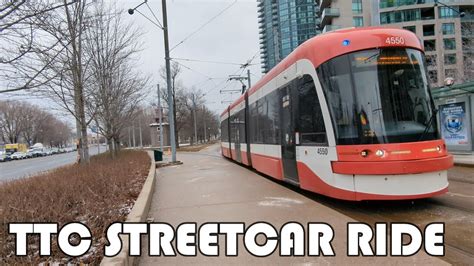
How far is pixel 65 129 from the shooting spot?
407ft

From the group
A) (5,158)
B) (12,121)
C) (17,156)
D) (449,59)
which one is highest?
(449,59)

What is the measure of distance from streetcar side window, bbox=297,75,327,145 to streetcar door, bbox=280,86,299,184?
65 centimetres

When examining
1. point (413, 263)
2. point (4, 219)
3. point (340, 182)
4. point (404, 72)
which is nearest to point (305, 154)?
point (340, 182)

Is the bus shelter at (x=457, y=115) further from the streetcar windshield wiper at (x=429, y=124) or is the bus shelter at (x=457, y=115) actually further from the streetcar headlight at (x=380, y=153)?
the streetcar headlight at (x=380, y=153)

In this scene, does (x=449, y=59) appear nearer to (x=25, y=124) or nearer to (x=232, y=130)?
(x=232, y=130)

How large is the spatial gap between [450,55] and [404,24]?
935 centimetres

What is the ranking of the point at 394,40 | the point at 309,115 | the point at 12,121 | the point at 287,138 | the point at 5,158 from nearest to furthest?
the point at 394,40
the point at 309,115
the point at 287,138
the point at 5,158
the point at 12,121

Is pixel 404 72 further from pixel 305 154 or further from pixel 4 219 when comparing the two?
pixel 4 219

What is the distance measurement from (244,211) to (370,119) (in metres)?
2.94

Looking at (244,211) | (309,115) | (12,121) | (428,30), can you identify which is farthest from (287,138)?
(12,121)

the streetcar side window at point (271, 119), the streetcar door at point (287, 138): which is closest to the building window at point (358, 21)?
the streetcar side window at point (271, 119)

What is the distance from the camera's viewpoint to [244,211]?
7.25 metres

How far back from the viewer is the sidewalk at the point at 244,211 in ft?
14.9

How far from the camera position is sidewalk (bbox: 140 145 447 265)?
14.9ft
